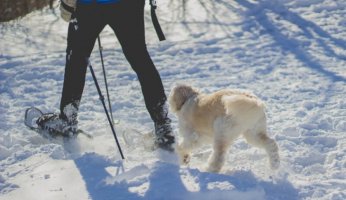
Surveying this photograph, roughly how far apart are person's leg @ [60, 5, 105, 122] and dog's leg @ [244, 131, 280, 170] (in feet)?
4.75

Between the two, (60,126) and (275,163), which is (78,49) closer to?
(60,126)

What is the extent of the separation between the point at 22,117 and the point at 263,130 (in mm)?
2945

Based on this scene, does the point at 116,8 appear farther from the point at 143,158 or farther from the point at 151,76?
the point at 143,158

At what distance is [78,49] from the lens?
4.35 m

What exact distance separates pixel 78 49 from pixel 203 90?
2.68 meters

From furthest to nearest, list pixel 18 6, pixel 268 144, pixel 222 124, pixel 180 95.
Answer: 1. pixel 18 6
2. pixel 180 95
3. pixel 268 144
4. pixel 222 124

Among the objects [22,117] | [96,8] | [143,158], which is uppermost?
[96,8]

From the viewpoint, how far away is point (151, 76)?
14.1ft

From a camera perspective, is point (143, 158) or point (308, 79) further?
point (308, 79)

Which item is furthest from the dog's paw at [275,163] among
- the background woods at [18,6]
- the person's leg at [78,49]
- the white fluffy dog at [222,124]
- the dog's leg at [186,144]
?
the background woods at [18,6]

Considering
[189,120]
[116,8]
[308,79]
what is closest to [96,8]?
[116,8]

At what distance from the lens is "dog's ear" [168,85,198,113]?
4.65 m

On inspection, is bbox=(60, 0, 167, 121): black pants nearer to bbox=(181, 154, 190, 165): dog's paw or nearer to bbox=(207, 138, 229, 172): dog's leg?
bbox=(181, 154, 190, 165): dog's paw

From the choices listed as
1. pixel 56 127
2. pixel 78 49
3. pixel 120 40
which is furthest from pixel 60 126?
pixel 120 40
